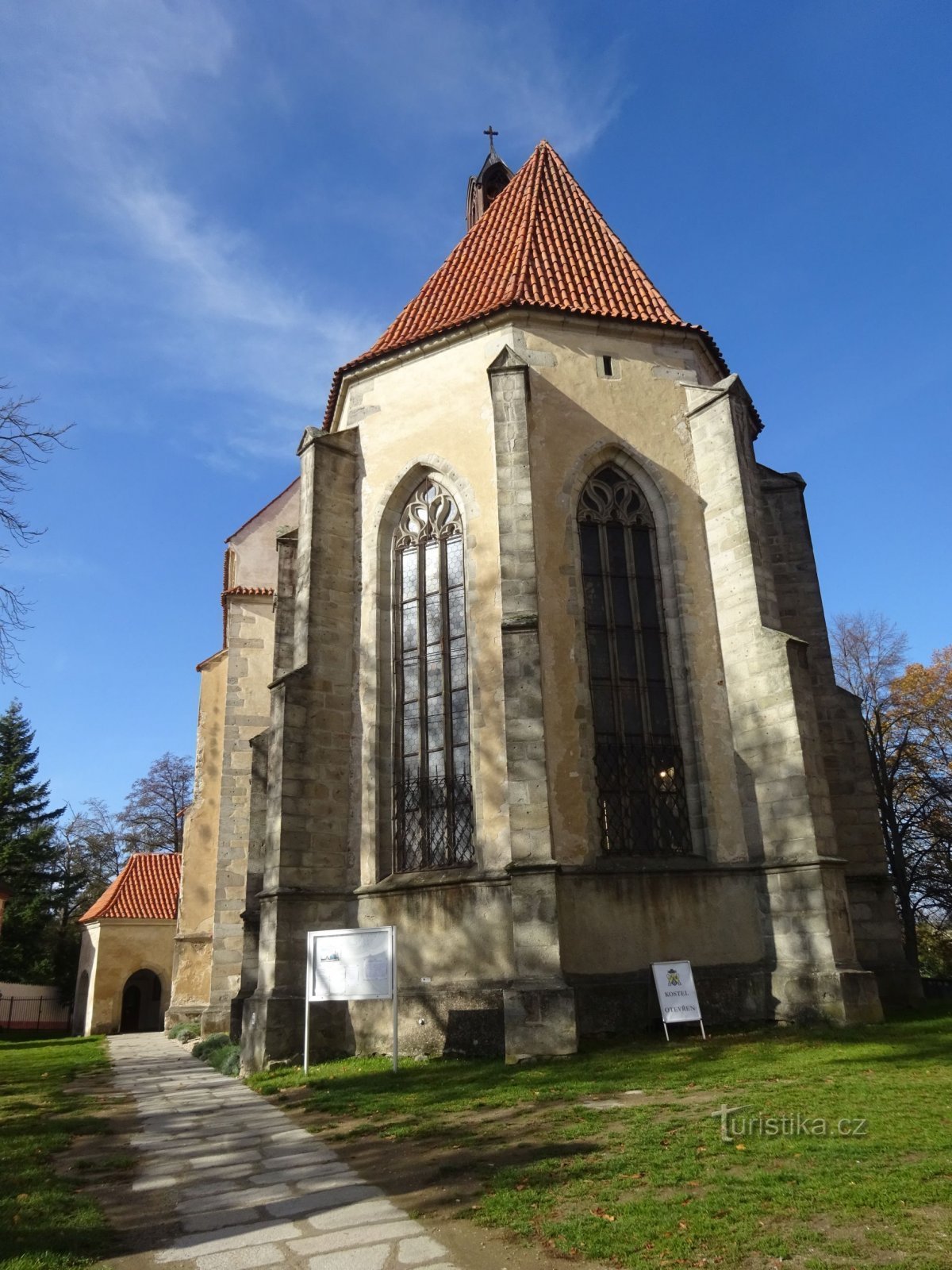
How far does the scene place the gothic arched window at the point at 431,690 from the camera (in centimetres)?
1177

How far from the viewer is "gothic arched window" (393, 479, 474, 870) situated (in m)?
11.8

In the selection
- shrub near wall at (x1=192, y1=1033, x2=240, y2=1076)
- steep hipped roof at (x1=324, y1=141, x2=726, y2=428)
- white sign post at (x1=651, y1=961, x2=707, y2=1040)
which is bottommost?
shrub near wall at (x1=192, y1=1033, x2=240, y2=1076)

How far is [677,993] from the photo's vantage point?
10.3 meters

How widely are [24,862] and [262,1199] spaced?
34.8m

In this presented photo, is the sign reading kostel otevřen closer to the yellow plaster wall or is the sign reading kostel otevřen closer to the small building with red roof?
the small building with red roof

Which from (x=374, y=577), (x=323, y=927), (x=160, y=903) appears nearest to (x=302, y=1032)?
(x=323, y=927)

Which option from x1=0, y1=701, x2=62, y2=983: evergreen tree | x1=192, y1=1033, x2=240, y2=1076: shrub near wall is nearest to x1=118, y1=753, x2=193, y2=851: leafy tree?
x1=0, y1=701, x2=62, y2=983: evergreen tree

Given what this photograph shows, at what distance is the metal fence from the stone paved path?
Result: 25.9m

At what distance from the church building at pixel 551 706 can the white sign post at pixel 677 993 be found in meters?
0.37

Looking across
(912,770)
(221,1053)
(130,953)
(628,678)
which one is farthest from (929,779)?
(130,953)

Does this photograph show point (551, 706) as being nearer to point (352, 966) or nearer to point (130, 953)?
point (352, 966)

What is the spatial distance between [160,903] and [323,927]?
61.9 feet

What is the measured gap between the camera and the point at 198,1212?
4.96 metres

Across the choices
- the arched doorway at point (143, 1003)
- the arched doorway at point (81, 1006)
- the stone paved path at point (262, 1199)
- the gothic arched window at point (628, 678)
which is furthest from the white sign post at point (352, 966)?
the arched doorway at point (143, 1003)
